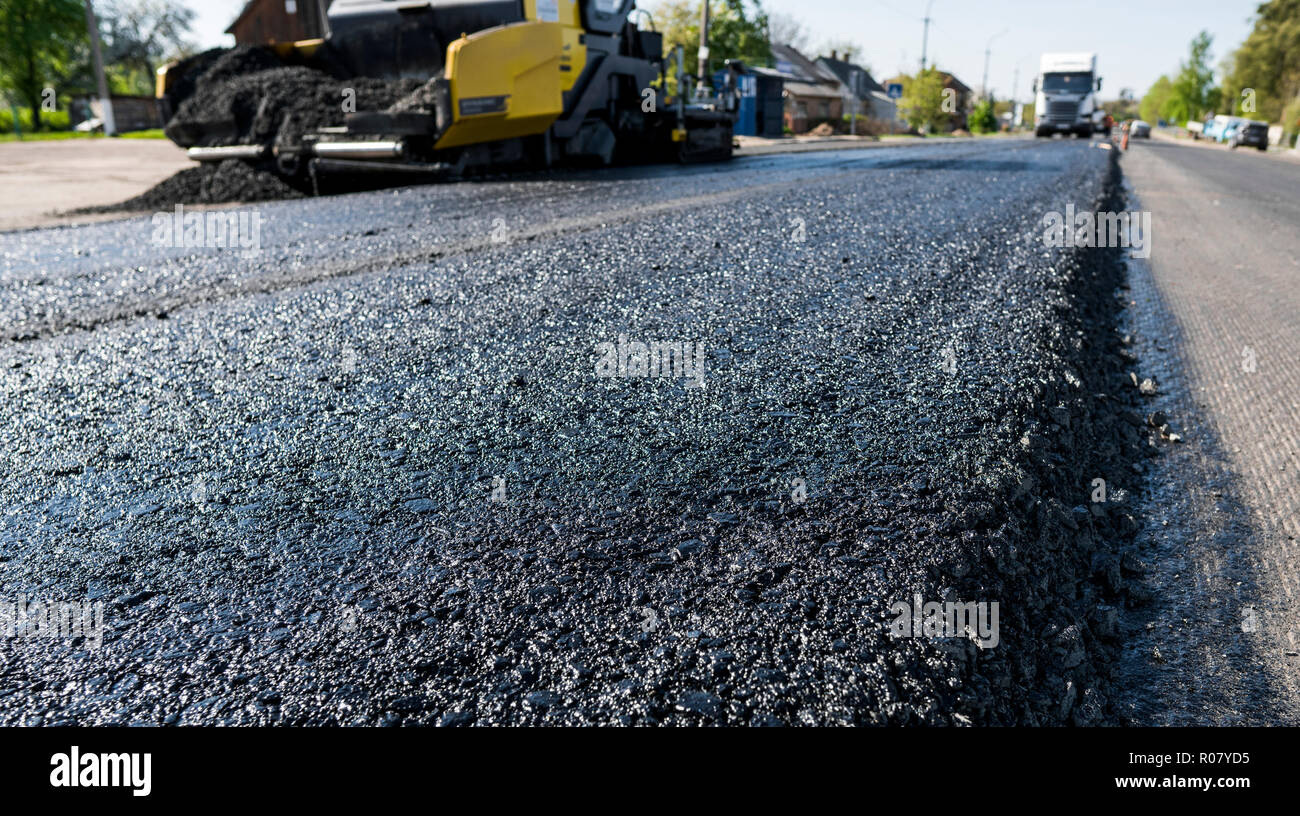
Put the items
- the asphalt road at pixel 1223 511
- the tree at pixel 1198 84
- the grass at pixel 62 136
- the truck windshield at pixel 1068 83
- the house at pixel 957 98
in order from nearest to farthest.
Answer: the asphalt road at pixel 1223 511 < the grass at pixel 62 136 < the truck windshield at pixel 1068 83 < the house at pixel 957 98 < the tree at pixel 1198 84

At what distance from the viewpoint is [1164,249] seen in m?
7.05

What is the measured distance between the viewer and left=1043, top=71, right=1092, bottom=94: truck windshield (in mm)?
34625

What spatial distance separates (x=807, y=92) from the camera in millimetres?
54031

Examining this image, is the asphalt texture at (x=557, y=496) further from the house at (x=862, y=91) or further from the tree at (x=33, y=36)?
the house at (x=862, y=91)

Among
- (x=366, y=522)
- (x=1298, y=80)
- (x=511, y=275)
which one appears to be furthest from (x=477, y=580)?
(x=1298, y=80)

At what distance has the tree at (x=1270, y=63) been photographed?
6397 centimetres

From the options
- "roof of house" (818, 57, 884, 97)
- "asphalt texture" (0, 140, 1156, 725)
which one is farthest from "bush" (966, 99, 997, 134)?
"asphalt texture" (0, 140, 1156, 725)
